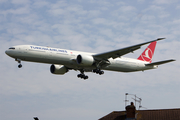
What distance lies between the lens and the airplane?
137 ft

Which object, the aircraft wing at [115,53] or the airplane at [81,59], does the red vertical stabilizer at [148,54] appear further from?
the aircraft wing at [115,53]

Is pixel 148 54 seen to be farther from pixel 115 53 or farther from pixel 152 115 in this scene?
pixel 152 115

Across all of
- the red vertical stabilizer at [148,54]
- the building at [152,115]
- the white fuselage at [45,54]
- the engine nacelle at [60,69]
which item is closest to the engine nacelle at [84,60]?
the white fuselage at [45,54]

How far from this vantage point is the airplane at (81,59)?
41.7 meters

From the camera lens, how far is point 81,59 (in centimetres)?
4416

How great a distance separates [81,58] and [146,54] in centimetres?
1817

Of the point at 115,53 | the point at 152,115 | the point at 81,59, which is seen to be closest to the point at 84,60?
the point at 81,59

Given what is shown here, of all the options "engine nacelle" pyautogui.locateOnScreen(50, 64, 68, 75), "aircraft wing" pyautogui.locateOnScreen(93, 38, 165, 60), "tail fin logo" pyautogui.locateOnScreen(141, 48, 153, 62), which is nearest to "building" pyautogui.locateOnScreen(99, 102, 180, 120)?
"aircraft wing" pyautogui.locateOnScreen(93, 38, 165, 60)

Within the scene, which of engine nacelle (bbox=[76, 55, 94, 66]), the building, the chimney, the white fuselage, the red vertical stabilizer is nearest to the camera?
the building

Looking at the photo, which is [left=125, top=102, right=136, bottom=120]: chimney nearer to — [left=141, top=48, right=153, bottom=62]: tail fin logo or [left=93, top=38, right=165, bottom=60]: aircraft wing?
[left=93, top=38, right=165, bottom=60]: aircraft wing

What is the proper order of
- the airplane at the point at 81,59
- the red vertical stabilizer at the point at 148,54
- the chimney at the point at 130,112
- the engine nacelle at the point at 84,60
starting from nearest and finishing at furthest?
1. the chimney at the point at 130,112
2. the airplane at the point at 81,59
3. the engine nacelle at the point at 84,60
4. the red vertical stabilizer at the point at 148,54

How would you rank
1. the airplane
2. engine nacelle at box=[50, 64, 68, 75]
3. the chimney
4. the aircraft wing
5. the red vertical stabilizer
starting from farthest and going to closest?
the red vertical stabilizer, engine nacelle at box=[50, 64, 68, 75], the aircraft wing, the airplane, the chimney

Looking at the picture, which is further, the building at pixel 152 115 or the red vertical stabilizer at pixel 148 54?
the red vertical stabilizer at pixel 148 54

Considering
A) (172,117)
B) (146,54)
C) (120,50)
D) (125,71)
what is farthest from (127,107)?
(146,54)
